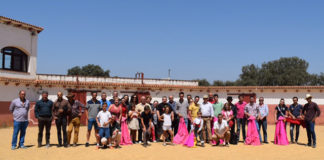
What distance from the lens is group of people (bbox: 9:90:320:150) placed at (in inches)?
347

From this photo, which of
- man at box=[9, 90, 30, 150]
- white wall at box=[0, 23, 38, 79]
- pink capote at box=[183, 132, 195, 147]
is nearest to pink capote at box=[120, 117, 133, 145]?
pink capote at box=[183, 132, 195, 147]

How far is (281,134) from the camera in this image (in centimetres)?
990

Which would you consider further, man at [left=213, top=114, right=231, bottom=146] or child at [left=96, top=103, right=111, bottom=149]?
man at [left=213, top=114, right=231, bottom=146]

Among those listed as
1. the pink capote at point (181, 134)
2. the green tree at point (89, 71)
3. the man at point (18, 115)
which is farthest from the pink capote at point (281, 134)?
the green tree at point (89, 71)

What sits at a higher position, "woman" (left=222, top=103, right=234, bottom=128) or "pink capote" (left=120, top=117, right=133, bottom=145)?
"woman" (left=222, top=103, right=234, bottom=128)

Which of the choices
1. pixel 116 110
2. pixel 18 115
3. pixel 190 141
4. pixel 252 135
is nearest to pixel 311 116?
pixel 252 135

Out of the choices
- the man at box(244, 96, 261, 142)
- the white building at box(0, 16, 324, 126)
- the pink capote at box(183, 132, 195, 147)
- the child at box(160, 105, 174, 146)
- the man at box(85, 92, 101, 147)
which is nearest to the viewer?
the man at box(85, 92, 101, 147)

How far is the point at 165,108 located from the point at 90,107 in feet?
8.37

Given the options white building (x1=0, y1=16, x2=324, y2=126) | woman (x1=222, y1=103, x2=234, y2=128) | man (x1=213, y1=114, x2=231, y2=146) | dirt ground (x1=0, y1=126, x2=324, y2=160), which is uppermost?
white building (x1=0, y1=16, x2=324, y2=126)

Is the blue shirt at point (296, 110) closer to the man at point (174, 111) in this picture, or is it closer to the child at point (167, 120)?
the man at point (174, 111)

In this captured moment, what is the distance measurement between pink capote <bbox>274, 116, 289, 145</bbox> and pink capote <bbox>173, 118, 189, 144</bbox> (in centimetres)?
328

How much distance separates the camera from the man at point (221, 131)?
945 cm

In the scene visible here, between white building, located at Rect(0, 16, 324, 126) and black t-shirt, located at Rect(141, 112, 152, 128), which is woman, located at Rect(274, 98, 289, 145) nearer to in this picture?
black t-shirt, located at Rect(141, 112, 152, 128)

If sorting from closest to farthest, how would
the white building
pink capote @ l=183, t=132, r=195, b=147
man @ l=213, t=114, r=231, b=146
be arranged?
pink capote @ l=183, t=132, r=195, b=147 < man @ l=213, t=114, r=231, b=146 < the white building
